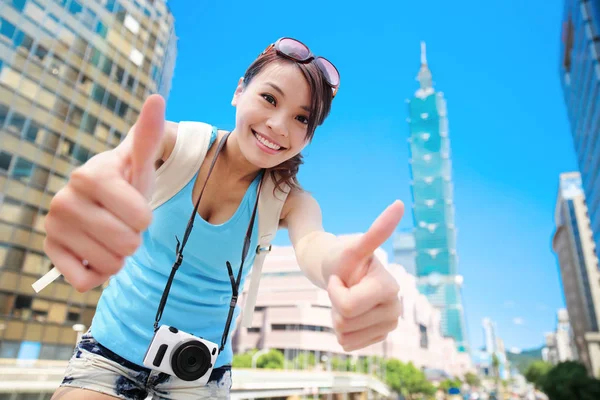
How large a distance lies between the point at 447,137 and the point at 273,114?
19710 cm

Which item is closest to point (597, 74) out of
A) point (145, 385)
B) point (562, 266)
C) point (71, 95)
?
point (71, 95)

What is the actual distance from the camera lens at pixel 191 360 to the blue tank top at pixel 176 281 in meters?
0.25

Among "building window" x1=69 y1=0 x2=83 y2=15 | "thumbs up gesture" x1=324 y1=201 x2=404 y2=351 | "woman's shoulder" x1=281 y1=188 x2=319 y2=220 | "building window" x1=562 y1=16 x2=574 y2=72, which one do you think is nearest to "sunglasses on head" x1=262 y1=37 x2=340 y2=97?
"woman's shoulder" x1=281 y1=188 x2=319 y2=220

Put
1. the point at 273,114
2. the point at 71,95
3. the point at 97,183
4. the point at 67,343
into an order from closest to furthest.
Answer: the point at 97,183, the point at 273,114, the point at 67,343, the point at 71,95

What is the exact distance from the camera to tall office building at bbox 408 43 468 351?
168625 millimetres

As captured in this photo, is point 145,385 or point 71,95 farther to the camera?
point 71,95

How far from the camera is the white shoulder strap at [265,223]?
196 centimetres

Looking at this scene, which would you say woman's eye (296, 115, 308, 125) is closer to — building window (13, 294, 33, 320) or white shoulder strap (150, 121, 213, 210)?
white shoulder strap (150, 121, 213, 210)

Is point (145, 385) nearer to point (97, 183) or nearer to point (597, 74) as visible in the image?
point (97, 183)

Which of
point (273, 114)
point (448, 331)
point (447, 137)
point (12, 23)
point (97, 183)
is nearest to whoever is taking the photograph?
point (97, 183)

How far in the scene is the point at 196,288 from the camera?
1.95 m

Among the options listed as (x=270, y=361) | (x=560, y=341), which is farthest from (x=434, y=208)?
(x=270, y=361)

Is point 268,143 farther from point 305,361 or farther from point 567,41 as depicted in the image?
point 567,41

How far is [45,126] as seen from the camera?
74.3ft
